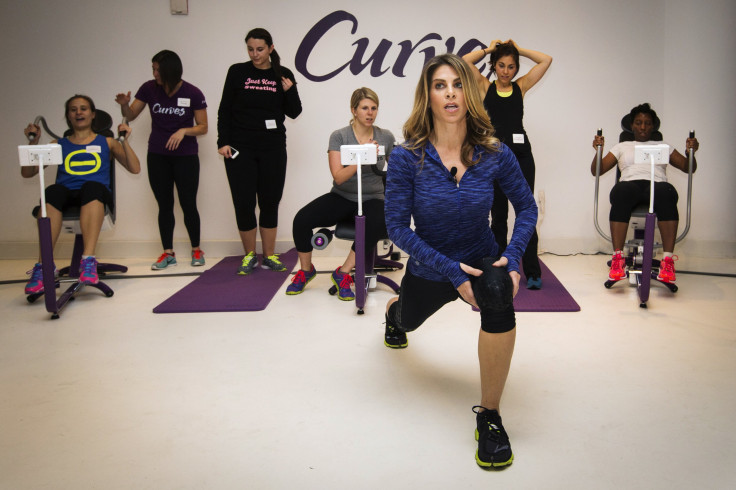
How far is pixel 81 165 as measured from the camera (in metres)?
3.87

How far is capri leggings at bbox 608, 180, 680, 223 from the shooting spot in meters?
3.85

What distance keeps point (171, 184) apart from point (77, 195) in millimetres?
872

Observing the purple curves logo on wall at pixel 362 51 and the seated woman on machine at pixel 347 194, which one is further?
the purple curves logo on wall at pixel 362 51

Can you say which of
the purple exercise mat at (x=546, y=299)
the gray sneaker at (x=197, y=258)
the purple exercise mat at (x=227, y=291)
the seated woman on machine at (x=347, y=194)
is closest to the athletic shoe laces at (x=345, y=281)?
the seated woman on machine at (x=347, y=194)

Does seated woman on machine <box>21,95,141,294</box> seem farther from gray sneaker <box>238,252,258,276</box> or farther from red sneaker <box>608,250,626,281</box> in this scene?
red sneaker <box>608,250,626,281</box>

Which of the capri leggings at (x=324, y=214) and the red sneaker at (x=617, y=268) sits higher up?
the capri leggings at (x=324, y=214)

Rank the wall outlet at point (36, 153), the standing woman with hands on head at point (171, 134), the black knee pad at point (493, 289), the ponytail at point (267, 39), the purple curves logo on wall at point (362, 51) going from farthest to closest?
the purple curves logo on wall at point (362, 51) < the standing woman with hands on head at point (171, 134) < the ponytail at point (267, 39) < the wall outlet at point (36, 153) < the black knee pad at point (493, 289)

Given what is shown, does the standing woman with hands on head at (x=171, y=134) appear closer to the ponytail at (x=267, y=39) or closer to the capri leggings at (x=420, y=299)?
the ponytail at (x=267, y=39)

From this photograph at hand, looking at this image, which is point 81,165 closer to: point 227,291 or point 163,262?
point 163,262

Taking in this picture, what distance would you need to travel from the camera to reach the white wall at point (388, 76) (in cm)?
483

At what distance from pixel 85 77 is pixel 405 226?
159 inches

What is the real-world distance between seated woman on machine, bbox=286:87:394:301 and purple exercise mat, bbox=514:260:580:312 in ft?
2.89

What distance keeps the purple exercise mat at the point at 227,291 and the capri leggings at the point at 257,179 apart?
0.40 meters

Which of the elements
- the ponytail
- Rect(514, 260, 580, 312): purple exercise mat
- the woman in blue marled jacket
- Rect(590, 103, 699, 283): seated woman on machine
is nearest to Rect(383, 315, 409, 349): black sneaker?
the woman in blue marled jacket
